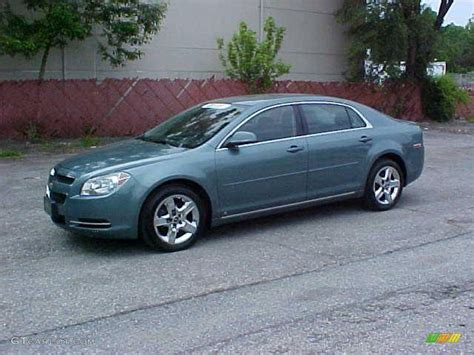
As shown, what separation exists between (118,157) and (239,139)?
1335 mm

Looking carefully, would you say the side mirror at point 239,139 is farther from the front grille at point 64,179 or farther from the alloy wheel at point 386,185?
the alloy wheel at point 386,185

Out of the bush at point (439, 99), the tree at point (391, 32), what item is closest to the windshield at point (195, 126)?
the tree at point (391, 32)

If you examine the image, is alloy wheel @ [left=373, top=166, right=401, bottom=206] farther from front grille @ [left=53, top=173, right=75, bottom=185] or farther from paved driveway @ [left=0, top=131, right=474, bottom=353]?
front grille @ [left=53, top=173, right=75, bottom=185]

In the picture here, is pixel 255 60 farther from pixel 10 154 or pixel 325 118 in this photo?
pixel 325 118

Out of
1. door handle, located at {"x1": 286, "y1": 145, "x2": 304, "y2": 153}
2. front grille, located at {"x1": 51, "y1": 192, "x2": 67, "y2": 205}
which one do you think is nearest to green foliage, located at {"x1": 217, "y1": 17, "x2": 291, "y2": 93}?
door handle, located at {"x1": 286, "y1": 145, "x2": 304, "y2": 153}

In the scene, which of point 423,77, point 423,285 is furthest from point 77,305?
point 423,77

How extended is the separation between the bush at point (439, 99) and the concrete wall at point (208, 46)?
3.44 meters

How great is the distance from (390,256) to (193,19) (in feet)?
50.8

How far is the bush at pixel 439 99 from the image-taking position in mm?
23375

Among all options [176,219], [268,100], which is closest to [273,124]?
[268,100]

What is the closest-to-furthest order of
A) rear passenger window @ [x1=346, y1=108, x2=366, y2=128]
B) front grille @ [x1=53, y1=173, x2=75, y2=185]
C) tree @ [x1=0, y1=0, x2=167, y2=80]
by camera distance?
front grille @ [x1=53, y1=173, x2=75, y2=185] < rear passenger window @ [x1=346, y1=108, x2=366, y2=128] < tree @ [x1=0, y1=0, x2=167, y2=80]

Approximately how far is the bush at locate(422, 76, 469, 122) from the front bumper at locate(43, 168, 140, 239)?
19.5 m

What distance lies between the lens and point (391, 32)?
2092cm

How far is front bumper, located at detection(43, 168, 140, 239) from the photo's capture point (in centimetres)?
610
